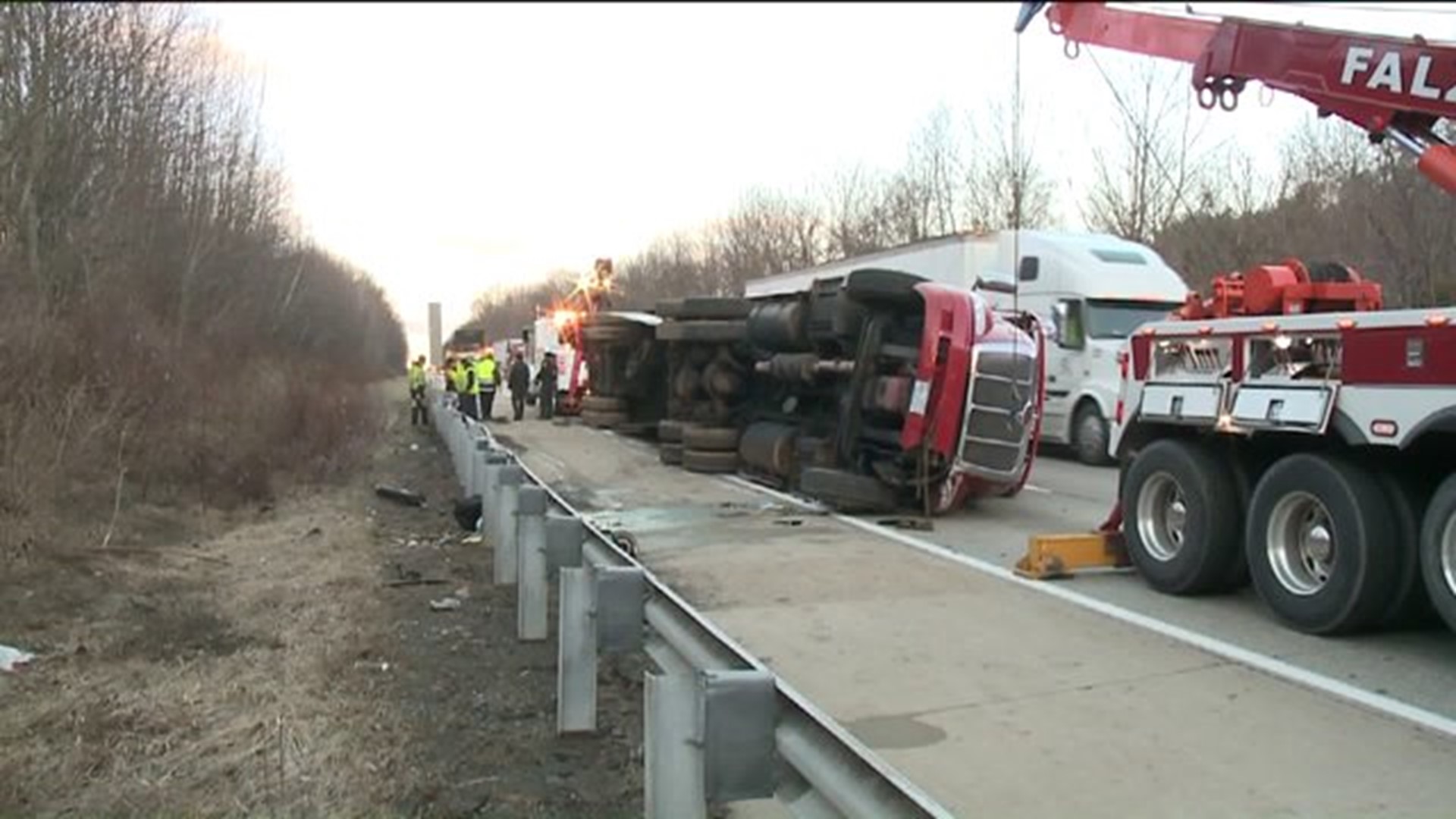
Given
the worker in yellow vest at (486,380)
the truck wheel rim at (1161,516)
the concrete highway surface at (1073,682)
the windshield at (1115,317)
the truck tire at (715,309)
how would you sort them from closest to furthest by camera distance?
1. the concrete highway surface at (1073,682)
2. the truck wheel rim at (1161,516)
3. the truck tire at (715,309)
4. the windshield at (1115,317)
5. the worker in yellow vest at (486,380)

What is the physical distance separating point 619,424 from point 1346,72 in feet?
50.5

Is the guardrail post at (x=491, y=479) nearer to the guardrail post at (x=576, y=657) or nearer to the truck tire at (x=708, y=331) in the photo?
the guardrail post at (x=576, y=657)

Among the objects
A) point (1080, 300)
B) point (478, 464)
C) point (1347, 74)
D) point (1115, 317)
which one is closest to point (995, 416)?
point (1347, 74)

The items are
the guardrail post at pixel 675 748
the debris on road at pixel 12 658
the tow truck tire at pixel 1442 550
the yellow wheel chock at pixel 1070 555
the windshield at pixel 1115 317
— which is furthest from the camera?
the windshield at pixel 1115 317

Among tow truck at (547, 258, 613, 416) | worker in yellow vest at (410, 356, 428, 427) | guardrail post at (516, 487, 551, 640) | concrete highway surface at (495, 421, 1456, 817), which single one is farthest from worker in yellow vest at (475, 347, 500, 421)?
guardrail post at (516, 487, 551, 640)

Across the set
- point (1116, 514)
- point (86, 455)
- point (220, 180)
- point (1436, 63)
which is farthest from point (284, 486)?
point (220, 180)

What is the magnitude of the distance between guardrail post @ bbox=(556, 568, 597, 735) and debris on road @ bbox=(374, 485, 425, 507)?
10393mm

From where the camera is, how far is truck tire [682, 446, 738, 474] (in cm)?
1582

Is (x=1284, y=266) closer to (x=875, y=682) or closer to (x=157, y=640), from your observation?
(x=875, y=682)

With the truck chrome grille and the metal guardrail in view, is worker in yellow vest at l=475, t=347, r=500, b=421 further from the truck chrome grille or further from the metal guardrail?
the metal guardrail

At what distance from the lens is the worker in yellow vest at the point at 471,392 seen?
26.1 metres

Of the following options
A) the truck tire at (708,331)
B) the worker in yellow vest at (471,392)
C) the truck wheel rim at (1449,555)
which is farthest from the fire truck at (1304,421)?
the worker in yellow vest at (471,392)

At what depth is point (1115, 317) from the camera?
18062 millimetres

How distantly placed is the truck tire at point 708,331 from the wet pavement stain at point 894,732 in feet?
32.6
